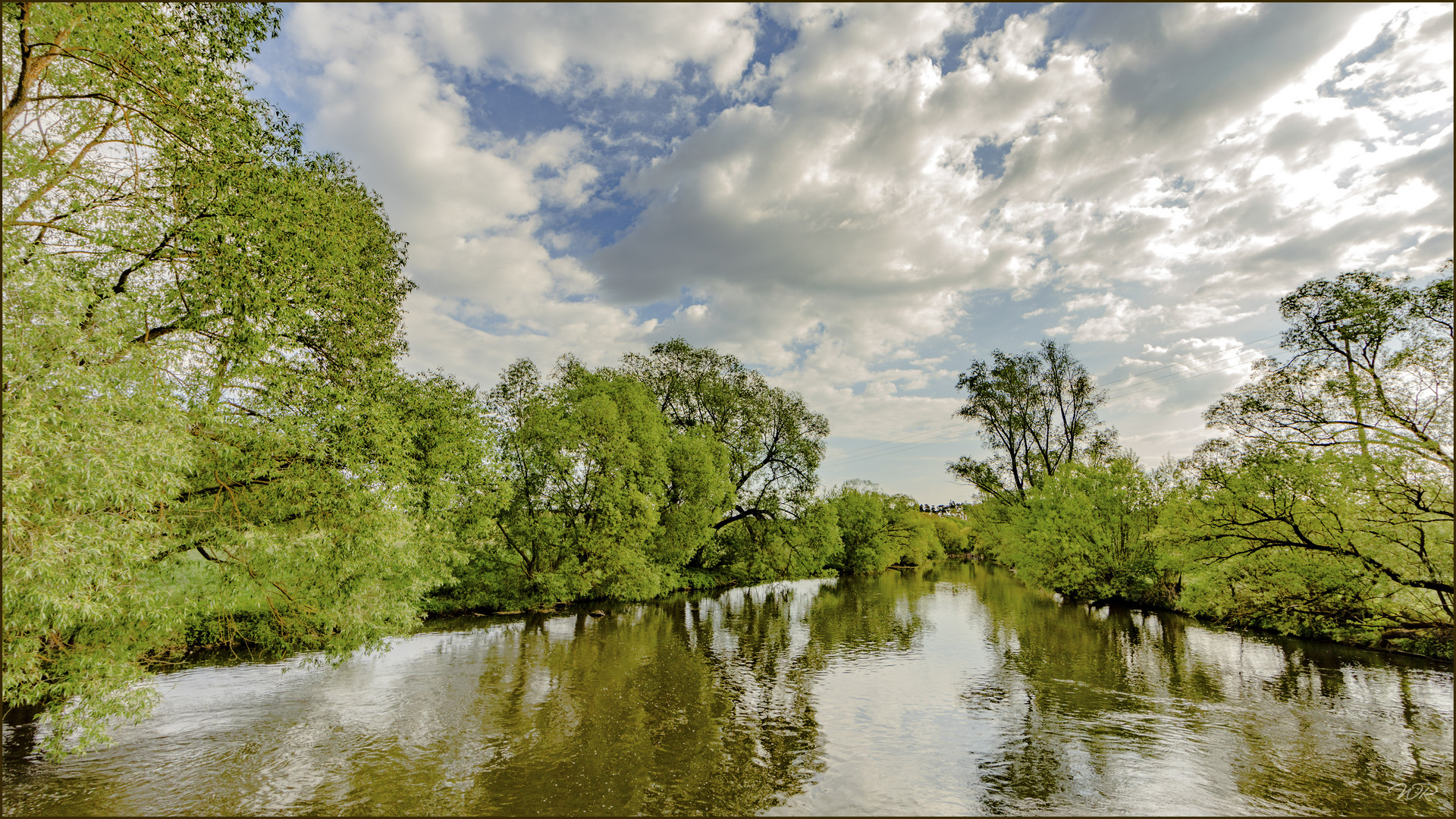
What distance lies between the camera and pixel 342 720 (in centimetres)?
1592

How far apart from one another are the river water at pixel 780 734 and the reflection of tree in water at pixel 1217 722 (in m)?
0.08

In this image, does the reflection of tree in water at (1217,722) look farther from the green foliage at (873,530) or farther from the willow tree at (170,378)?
the green foliage at (873,530)

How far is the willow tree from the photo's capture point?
32.2 ft

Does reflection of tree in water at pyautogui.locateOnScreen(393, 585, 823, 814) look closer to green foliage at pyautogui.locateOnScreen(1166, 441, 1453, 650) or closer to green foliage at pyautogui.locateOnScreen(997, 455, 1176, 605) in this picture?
green foliage at pyautogui.locateOnScreen(1166, 441, 1453, 650)

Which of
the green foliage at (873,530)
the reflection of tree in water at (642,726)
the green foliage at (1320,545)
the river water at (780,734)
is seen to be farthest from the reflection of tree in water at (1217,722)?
the green foliage at (873,530)

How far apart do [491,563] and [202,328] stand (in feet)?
85.7


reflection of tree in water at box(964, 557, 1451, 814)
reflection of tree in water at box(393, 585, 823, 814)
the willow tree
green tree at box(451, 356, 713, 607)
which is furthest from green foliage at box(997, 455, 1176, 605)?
the willow tree

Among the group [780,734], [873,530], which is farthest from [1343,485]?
[873,530]

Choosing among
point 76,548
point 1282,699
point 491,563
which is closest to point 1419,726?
point 1282,699

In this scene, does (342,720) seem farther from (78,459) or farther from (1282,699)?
(1282,699)

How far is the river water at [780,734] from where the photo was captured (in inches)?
460

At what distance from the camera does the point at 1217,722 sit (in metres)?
15.7

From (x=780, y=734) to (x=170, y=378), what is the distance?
55.7ft

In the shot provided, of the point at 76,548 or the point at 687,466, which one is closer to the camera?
the point at 76,548
